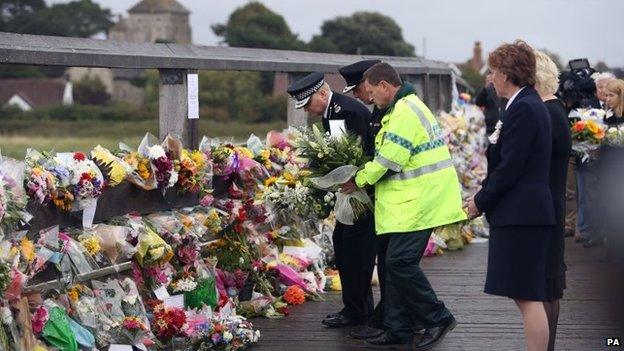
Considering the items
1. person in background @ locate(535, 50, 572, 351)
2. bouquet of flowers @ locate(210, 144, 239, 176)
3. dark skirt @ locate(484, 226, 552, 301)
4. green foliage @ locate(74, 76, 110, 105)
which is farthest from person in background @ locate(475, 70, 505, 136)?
green foliage @ locate(74, 76, 110, 105)

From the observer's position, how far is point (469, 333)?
8.41 metres

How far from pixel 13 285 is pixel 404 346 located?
2.71 meters

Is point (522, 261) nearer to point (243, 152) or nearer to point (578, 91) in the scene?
point (243, 152)

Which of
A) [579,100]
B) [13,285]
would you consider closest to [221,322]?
[13,285]

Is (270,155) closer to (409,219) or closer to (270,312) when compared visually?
(270,312)

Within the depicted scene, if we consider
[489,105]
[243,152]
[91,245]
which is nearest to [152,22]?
[489,105]

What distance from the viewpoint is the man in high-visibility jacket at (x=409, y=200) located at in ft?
25.5

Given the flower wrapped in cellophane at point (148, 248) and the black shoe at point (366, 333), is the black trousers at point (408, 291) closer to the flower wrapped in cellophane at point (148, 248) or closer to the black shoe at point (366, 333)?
the black shoe at point (366, 333)

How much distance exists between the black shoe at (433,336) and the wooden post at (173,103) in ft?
7.87

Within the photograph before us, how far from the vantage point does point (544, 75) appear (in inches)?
287

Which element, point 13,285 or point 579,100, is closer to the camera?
point 13,285

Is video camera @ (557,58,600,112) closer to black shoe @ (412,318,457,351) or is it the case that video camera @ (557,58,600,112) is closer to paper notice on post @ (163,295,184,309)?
black shoe @ (412,318,457,351)

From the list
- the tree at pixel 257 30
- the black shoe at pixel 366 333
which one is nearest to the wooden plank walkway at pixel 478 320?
the black shoe at pixel 366 333

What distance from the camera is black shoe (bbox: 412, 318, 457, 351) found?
7984mm
